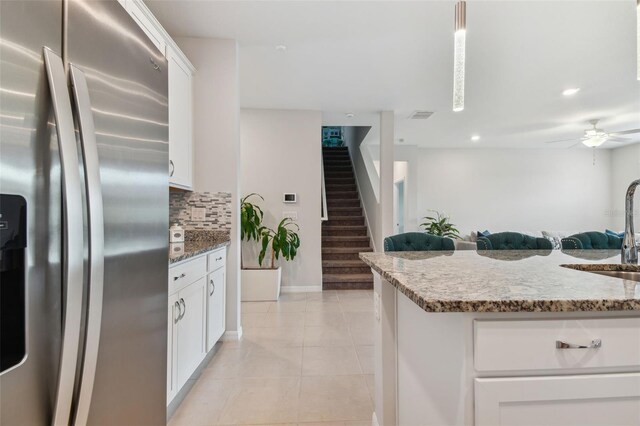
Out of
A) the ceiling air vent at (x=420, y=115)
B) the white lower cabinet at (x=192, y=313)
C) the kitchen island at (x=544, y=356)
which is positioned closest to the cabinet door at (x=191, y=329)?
the white lower cabinet at (x=192, y=313)

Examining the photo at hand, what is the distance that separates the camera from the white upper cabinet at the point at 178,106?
221 centimetres

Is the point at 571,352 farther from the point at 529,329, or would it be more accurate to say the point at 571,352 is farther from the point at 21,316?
the point at 21,316

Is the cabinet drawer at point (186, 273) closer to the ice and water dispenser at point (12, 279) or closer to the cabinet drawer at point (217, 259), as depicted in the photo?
the cabinet drawer at point (217, 259)

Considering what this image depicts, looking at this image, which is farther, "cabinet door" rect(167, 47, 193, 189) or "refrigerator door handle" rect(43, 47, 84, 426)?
"cabinet door" rect(167, 47, 193, 189)

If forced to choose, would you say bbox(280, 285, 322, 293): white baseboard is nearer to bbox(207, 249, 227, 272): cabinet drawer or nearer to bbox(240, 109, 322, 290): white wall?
bbox(240, 109, 322, 290): white wall

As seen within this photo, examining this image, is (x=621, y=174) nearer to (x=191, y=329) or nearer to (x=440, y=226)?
(x=440, y=226)

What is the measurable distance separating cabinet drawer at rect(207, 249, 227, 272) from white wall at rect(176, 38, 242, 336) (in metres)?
0.11

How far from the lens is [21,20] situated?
632 mm

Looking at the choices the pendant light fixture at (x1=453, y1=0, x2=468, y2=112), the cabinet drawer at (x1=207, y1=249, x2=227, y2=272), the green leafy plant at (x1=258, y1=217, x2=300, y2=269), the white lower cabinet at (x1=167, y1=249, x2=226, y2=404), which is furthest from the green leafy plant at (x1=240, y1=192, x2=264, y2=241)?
the pendant light fixture at (x1=453, y1=0, x2=468, y2=112)

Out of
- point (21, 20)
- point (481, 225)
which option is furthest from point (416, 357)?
point (481, 225)

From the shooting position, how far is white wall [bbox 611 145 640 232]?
724cm

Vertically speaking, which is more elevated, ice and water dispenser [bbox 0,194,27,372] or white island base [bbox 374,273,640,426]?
ice and water dispenser [bbox 0,194,27,372]

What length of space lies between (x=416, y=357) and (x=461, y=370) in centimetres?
37

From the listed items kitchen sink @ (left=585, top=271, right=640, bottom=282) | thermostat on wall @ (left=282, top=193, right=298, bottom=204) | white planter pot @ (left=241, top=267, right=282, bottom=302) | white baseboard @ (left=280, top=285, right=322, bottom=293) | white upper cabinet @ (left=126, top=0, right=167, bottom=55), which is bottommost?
white baseboard @ (left=280, top=285, right=322, bottom=293)
